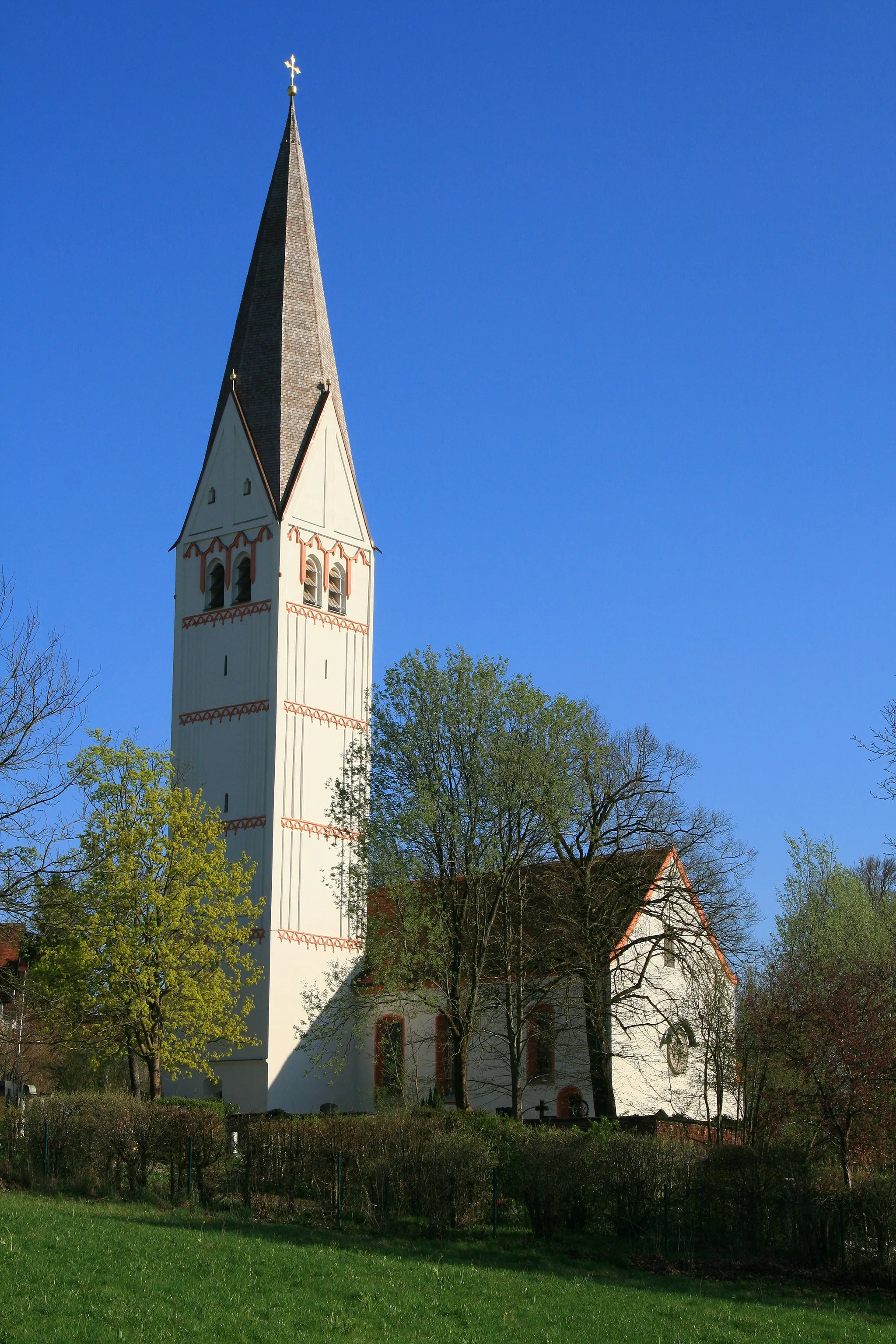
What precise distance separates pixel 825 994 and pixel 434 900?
10853 millimetres

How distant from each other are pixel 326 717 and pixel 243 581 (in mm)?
5160

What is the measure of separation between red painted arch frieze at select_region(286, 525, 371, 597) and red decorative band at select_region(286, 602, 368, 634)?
0.96 meters

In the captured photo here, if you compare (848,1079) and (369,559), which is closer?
(848,1079)

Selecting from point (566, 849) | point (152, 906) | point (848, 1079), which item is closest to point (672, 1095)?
point (566, 849)

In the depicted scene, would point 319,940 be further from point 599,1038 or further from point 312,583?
point 599,1038

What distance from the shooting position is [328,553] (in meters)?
51.9

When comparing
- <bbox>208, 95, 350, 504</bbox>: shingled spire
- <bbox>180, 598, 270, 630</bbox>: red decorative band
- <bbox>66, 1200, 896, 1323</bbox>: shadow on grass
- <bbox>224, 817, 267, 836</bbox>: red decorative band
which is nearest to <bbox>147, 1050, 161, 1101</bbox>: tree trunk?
<bbox>224, 817, 267, 836</bbox>: red decorative band

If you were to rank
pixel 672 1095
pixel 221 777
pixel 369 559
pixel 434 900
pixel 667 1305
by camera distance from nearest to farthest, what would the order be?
pixel 667 1305 → pixel 434 900 → pixel 672 1095 → pixel 221 777 → pixel 369 559

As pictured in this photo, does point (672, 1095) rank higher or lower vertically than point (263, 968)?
lower

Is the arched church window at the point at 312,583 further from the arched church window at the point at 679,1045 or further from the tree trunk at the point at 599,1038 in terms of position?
the arched church window at the point at 679,1045

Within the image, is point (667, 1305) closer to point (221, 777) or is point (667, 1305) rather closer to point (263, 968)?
point (263, 968)

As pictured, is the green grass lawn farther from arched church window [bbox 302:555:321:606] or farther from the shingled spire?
the shingled spire

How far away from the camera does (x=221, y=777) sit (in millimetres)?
49562

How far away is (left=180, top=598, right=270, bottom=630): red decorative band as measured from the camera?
164 ft
